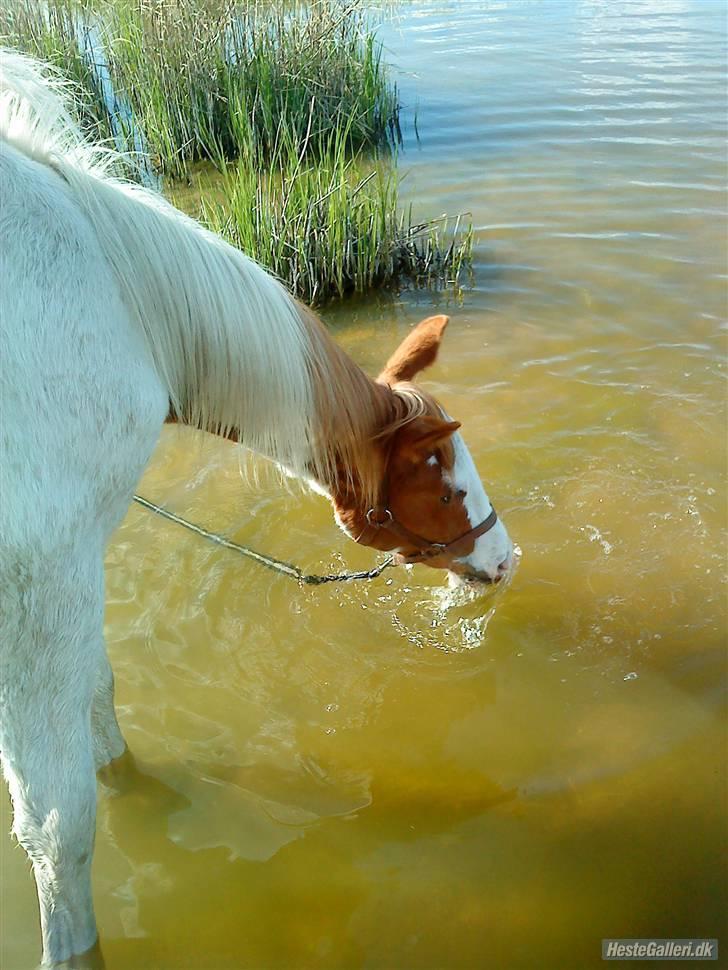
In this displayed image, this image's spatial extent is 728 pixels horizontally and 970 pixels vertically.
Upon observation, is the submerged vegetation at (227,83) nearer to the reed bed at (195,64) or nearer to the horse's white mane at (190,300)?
the reed bed at (195,64)

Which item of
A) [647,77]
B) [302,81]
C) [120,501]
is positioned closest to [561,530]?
[120,501]

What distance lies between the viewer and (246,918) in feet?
6.83

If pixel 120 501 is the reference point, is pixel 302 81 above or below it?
above

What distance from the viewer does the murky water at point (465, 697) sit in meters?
2.08

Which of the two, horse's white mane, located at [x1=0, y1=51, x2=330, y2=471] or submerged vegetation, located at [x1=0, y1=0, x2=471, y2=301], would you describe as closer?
horse's white mane, located at [x1=0, y1=51, x2=330, y2=471]

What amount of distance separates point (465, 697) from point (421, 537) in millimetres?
705

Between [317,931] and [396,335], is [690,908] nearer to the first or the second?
[317,931]

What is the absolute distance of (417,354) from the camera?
2.36 metres

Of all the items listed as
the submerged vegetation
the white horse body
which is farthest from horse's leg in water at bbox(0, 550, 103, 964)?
the submerged vegetation

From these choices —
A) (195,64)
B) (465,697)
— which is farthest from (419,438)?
(195,64)

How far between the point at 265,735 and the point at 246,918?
24.2 inches

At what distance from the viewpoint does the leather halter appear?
231 centimetres

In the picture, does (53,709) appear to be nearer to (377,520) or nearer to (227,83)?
(377,520)

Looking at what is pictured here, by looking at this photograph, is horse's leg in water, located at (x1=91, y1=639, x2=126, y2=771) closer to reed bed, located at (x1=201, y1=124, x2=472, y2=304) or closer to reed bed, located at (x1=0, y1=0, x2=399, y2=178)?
reed bed, located at (x1=201, y1=124, x2=472, y2=304)
